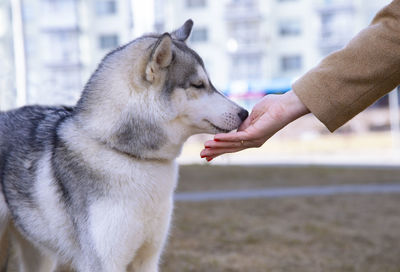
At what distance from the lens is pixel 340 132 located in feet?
83.9

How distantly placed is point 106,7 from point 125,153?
107ft

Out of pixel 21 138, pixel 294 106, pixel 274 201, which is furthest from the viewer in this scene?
pixel 274 201

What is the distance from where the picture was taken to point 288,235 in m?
5.65

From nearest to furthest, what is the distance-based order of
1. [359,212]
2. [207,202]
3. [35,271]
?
[35,271] < [359,212] < [207,202]

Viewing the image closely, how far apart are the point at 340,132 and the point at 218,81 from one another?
1072 centimetres

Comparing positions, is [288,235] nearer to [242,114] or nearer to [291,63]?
[242,114]

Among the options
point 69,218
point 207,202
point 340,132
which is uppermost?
point 69,218

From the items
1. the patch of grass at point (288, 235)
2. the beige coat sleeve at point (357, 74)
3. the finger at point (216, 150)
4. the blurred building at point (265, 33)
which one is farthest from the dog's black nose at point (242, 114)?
the blurred building at point (265, 33)

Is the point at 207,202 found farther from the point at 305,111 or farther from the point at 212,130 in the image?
the point at 305,111

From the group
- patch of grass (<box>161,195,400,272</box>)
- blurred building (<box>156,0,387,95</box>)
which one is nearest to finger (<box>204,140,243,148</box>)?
patch of grass (<box>161,195,400,272</box>)

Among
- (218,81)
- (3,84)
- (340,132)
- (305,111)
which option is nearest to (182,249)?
(305,111)

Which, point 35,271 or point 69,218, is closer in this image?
point 69,218

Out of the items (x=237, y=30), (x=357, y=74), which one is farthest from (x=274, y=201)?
(x=237, y=30)

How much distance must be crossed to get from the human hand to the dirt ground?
2.26 metres
